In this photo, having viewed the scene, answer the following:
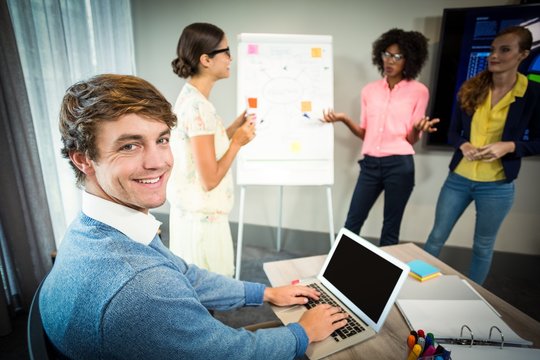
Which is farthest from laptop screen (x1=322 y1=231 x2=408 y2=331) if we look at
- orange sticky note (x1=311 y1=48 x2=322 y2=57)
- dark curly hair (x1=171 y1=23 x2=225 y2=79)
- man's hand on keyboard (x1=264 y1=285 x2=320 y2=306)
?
orange sticky note (x1=311 y1=48 x2=322 y2=57)

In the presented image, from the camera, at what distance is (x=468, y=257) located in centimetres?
253

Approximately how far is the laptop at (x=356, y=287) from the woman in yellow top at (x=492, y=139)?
1.09 m

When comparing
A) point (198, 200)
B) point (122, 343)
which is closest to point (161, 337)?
point (122, 343)

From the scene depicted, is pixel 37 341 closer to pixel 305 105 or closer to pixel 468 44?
pixel 305 105

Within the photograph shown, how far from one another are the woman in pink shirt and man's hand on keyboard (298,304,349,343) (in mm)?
1318

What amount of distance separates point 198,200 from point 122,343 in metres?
0.94

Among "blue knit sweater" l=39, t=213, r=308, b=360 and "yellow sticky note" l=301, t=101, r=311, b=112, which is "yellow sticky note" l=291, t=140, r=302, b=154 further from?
"blue knit sweater" l=39, t=213, r=308, b=360

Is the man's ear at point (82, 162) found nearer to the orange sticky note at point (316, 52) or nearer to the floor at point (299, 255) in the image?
the floor at point (299, 255)

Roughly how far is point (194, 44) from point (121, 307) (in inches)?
46.9

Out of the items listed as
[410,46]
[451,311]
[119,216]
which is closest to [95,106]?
[119,216]

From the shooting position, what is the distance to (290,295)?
971mm

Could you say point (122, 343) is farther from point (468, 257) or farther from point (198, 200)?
point (468, 257)

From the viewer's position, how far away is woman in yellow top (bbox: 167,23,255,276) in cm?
129

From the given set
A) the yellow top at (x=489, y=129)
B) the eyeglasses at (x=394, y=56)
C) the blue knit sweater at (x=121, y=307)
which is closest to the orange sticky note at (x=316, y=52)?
the eyeglasses at (x=394, y=56)
